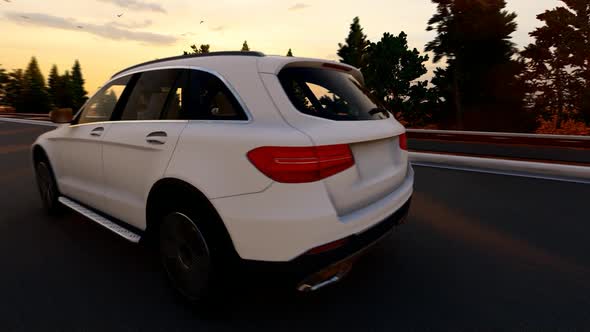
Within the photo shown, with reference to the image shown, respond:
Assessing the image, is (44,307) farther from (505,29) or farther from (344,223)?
(505,29)

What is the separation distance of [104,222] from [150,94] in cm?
118

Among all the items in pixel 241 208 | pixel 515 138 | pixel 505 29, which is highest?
pixel 505 29

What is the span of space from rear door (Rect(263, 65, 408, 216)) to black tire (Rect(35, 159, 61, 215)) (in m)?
3.41

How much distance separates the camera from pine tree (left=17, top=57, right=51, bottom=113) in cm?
8062

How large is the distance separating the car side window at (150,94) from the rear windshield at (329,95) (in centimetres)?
97

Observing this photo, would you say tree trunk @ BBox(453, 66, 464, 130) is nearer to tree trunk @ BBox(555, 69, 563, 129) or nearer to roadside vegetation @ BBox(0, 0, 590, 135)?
roadside vegetation @ BBox(0, 0, 590, 135)

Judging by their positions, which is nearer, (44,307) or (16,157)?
(44,307)

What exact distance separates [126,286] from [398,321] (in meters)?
2.06

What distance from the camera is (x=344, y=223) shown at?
235 cm

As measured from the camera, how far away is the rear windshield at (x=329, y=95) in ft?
8.20

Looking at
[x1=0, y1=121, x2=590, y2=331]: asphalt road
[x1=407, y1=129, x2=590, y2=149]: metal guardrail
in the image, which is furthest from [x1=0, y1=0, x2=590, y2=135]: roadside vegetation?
[x1=0, y1=121, x2=590, y2=331]: asphalt road

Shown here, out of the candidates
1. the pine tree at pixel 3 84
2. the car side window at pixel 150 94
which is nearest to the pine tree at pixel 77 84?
the pine tree at pixel 3 84

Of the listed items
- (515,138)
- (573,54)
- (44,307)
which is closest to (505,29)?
(573,54)

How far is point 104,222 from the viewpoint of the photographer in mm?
3400
